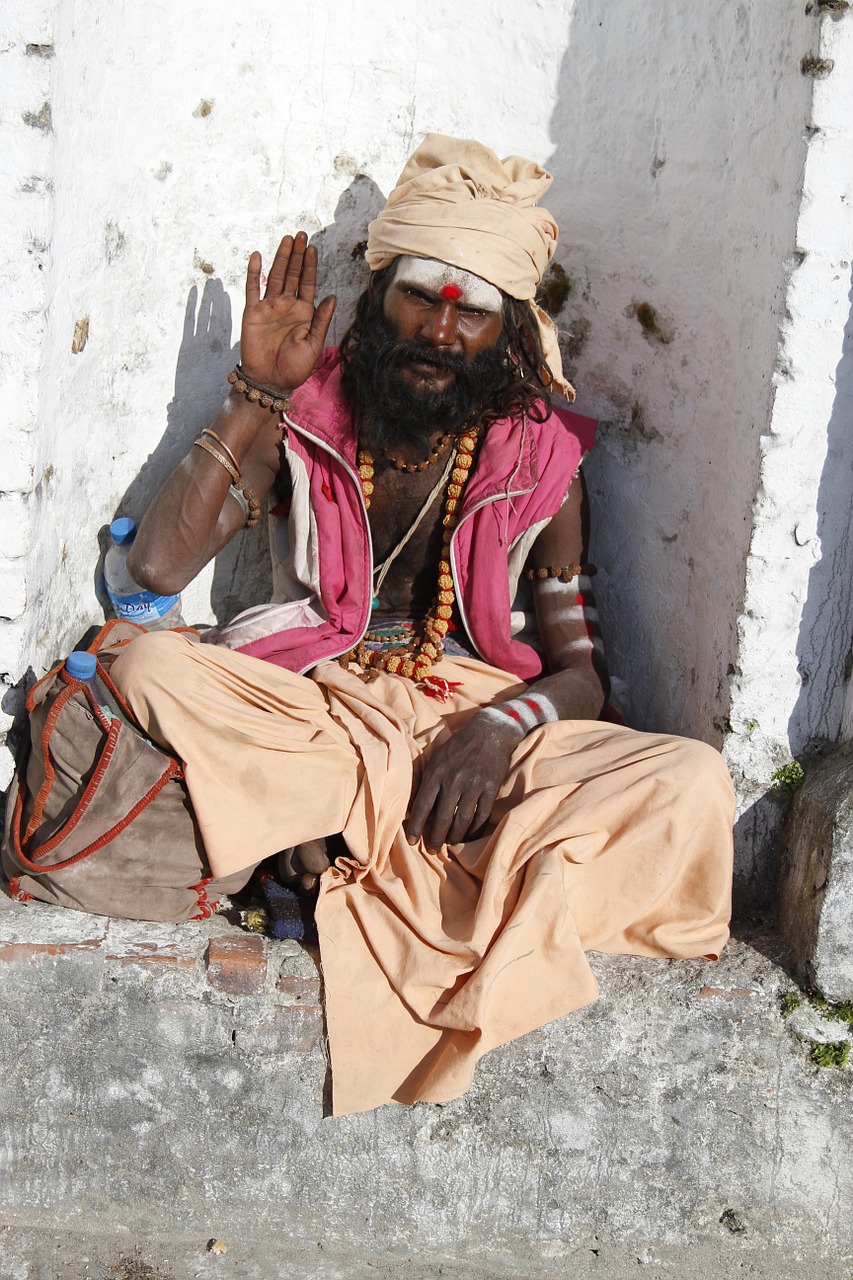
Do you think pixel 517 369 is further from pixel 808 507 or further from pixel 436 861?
pixel 436 861

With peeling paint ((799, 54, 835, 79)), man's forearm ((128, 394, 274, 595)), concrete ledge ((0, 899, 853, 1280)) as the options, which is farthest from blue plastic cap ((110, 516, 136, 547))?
peeling paint ((799, 54, 835, 79))

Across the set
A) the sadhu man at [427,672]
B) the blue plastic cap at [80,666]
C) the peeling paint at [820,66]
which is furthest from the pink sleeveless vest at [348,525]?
the peeling paint at [820,66]

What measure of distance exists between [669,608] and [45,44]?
82.4 inches

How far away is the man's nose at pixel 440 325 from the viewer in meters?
3.04

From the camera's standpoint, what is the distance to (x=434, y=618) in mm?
3301

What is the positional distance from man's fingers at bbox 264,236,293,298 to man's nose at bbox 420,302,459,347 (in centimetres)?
37

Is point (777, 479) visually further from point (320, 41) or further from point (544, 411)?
point (320, 41)

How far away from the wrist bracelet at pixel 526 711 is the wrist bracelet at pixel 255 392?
93 centimetres

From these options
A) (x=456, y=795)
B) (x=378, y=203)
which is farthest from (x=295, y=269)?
(x=456, y=795)

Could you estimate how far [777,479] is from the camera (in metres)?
2.88

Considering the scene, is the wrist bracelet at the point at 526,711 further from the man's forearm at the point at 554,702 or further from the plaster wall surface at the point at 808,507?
the plaster wall surface at the point at 808,507

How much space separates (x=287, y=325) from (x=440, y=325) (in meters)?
0.39

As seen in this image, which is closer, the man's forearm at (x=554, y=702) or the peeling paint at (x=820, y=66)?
the peeling paint at (x=820, y=66)

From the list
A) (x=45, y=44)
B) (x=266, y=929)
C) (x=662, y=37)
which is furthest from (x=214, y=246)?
(x=266, y=929)
